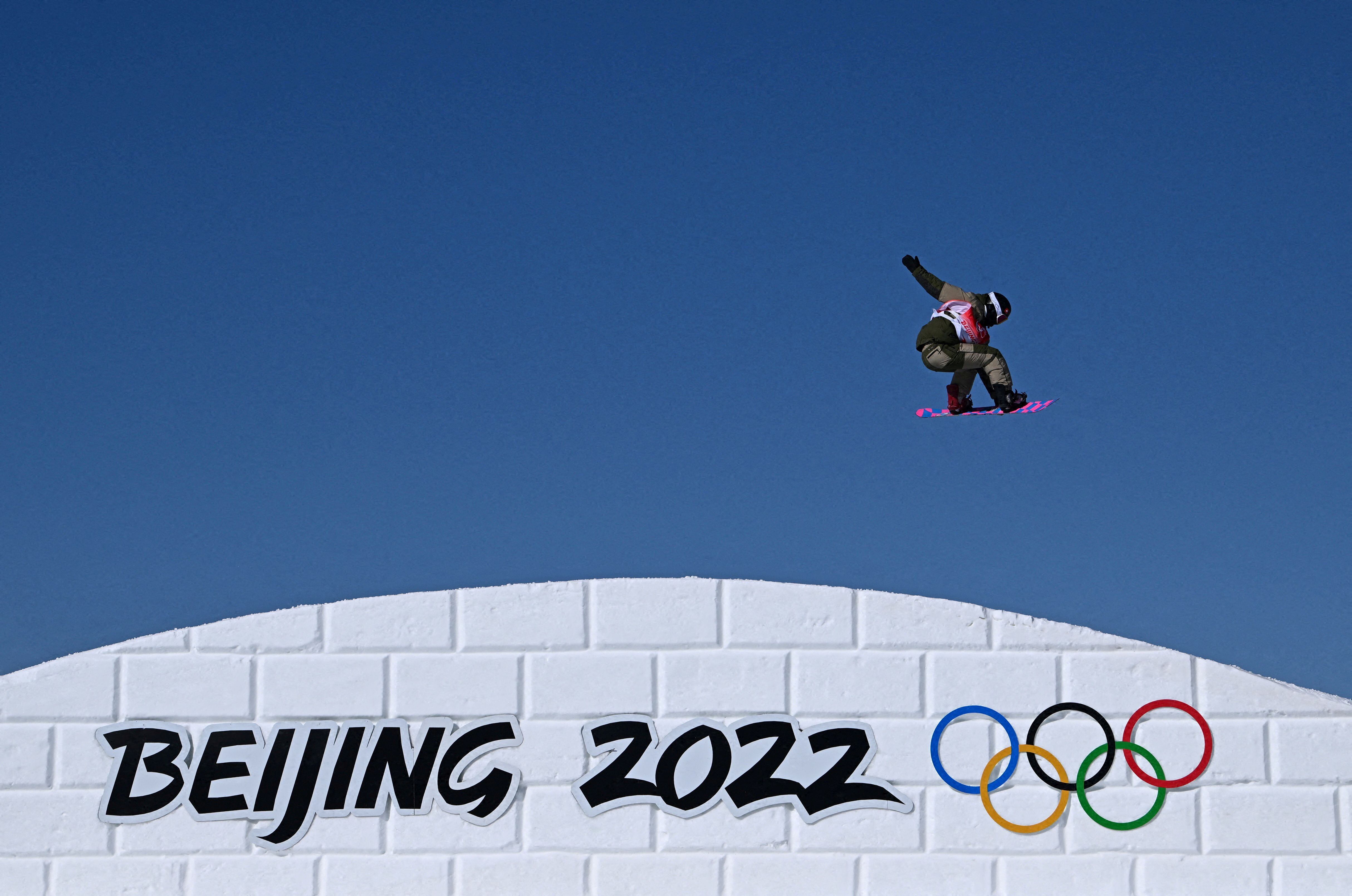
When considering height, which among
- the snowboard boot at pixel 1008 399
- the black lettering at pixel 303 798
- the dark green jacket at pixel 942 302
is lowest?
the black lettering at pixel 303 798

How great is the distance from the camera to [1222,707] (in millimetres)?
5734

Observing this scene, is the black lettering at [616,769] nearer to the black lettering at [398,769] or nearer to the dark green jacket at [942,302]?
the black lettering at [398,769]

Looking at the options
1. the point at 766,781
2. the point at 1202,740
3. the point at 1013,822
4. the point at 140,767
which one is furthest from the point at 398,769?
the point at 1202,740

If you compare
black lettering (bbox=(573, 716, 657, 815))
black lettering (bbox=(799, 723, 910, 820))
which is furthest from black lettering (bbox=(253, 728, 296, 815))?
black lettering (bbox=(799, 723, 910, 820))

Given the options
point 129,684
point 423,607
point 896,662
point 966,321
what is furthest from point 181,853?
point 966,321

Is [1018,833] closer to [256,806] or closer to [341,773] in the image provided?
[341,773]

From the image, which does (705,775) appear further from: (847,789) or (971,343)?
(971,343)

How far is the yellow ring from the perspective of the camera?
18.6 feet

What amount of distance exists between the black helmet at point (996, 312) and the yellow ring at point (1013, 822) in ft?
6.84

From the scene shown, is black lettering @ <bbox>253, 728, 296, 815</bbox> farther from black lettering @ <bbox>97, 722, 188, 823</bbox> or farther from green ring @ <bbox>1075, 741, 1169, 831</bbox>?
green ring @ <bbox>1075, 741, 1169, 831</bbox>

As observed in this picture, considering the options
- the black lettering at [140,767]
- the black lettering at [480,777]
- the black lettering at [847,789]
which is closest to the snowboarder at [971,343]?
the black lettering at [847,789]

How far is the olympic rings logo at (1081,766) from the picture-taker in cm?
568

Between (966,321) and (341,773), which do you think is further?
(966,321)

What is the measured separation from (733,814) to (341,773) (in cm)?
170
